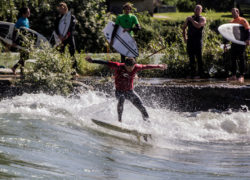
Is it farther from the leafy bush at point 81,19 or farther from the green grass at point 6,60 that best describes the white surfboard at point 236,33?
the leafy bush at point 81,19

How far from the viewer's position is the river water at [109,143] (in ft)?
22.5

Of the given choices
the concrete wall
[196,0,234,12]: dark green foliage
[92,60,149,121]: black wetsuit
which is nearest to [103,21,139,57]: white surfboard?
[92,60,149,121]: black wetsuit

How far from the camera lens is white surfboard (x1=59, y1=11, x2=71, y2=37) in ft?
43.7

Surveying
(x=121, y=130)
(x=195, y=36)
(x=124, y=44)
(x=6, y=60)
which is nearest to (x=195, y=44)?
(x=195, y=36)

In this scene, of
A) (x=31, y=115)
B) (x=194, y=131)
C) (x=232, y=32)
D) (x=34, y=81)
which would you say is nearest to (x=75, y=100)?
(x=34, y=81)

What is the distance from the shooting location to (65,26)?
13.4 meters

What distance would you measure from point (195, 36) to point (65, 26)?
3408 mm

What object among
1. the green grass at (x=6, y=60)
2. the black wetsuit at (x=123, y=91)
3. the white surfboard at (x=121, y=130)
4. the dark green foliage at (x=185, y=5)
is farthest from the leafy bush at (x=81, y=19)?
the dark green foliage at (x=185, y=5)

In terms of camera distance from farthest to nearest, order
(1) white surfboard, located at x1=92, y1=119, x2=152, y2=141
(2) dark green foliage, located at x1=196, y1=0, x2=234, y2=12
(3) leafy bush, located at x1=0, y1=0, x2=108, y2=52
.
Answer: (2) dark green foliage, located at x1=196, y1=0, x2=234, y2=12
(3) leafy bush, located at x1=0, y1=0, x2=108, y2=52
(1) white surfboard, located at x1=92, y1=119, x2=152, y2=141

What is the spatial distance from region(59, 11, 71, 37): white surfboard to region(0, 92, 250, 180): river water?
6.46 ft

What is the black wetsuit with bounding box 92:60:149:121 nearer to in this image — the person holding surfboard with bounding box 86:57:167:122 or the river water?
the person holding surfboard with bounding box 86:57:167:122

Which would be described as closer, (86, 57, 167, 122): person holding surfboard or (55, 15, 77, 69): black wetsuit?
(86, 57, 167, 122): person holding surfboard

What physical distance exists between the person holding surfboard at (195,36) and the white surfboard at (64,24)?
300cm

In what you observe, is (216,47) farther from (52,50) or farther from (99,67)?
(52,50)
